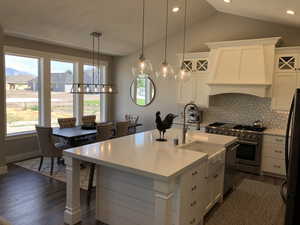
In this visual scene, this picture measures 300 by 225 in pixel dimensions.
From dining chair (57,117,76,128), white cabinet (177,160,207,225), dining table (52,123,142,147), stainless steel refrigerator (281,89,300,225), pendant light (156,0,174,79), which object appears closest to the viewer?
stainless steel refrigerator (281,89,300,225)

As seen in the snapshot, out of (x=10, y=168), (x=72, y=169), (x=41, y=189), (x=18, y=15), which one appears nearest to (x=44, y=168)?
(x=10, y=168)

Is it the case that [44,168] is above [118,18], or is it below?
below

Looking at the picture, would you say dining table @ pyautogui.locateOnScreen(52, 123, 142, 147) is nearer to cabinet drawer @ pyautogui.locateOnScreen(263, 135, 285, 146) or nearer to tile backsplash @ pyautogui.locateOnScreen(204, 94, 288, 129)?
tile backsplash @ pyautogui.locateOnScreen(204, 94, 288, 129)

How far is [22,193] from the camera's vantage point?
3602 millimetres

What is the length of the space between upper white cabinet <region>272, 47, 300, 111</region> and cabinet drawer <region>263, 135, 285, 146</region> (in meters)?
0.61

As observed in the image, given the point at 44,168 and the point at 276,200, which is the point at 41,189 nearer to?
the point at 44,168

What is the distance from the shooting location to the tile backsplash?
5.13 m

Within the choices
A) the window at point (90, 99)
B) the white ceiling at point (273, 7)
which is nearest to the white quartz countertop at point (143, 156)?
the white ceiling at point (273, 7)

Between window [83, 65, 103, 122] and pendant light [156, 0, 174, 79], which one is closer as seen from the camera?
pendant light [156, 0, 174, 79]

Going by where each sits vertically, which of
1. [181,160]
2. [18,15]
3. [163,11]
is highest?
[163,11]

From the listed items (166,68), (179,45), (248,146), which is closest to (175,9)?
(179,45)

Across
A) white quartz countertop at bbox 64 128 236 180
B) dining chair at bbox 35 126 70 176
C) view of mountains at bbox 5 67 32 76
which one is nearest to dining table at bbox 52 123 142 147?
dining chair at bbox 35 126 70 176

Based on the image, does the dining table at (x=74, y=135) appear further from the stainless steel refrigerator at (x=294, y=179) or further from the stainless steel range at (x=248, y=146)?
the stainless steel refrigerator at (x=294, y=179)

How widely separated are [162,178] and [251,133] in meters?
3.34
